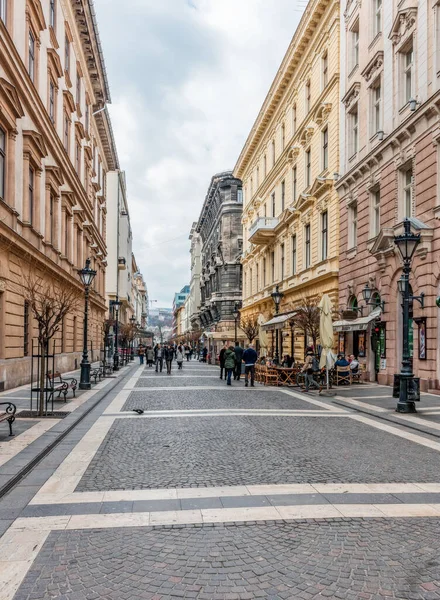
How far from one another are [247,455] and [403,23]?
705 inches

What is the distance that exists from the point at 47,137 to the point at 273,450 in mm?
19082

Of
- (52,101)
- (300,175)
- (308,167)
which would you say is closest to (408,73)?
(308,167)

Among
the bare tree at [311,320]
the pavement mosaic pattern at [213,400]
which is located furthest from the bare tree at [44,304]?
the bare tree at [311,320]

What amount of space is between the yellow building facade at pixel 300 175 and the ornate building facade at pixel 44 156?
10.9 metres

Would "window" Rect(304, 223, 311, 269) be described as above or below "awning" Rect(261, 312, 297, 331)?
above

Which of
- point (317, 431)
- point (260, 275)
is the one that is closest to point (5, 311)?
point (317, 431)

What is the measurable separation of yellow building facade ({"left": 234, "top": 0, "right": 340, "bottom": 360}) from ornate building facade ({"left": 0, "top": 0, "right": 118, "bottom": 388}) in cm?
1093

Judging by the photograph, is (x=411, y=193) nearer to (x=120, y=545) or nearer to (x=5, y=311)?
(x=5, y=311)

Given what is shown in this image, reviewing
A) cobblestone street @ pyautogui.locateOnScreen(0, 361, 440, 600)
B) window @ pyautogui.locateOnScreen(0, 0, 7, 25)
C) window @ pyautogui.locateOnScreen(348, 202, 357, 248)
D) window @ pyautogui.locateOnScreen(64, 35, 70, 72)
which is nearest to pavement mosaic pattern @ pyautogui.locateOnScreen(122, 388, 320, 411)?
cobblestone street @ pyautogui.locateOnScreen(0, 361, 440, 600)

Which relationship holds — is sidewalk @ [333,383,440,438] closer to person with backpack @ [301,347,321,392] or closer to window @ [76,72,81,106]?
person with backpack @ [301,347,321,392]

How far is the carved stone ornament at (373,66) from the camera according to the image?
2158 cm

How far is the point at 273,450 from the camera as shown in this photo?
8.51m

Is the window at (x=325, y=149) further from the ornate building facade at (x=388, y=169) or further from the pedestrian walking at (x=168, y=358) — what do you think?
the pedestrian walking at (x=168, y=358)

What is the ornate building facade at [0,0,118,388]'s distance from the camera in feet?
56.9
